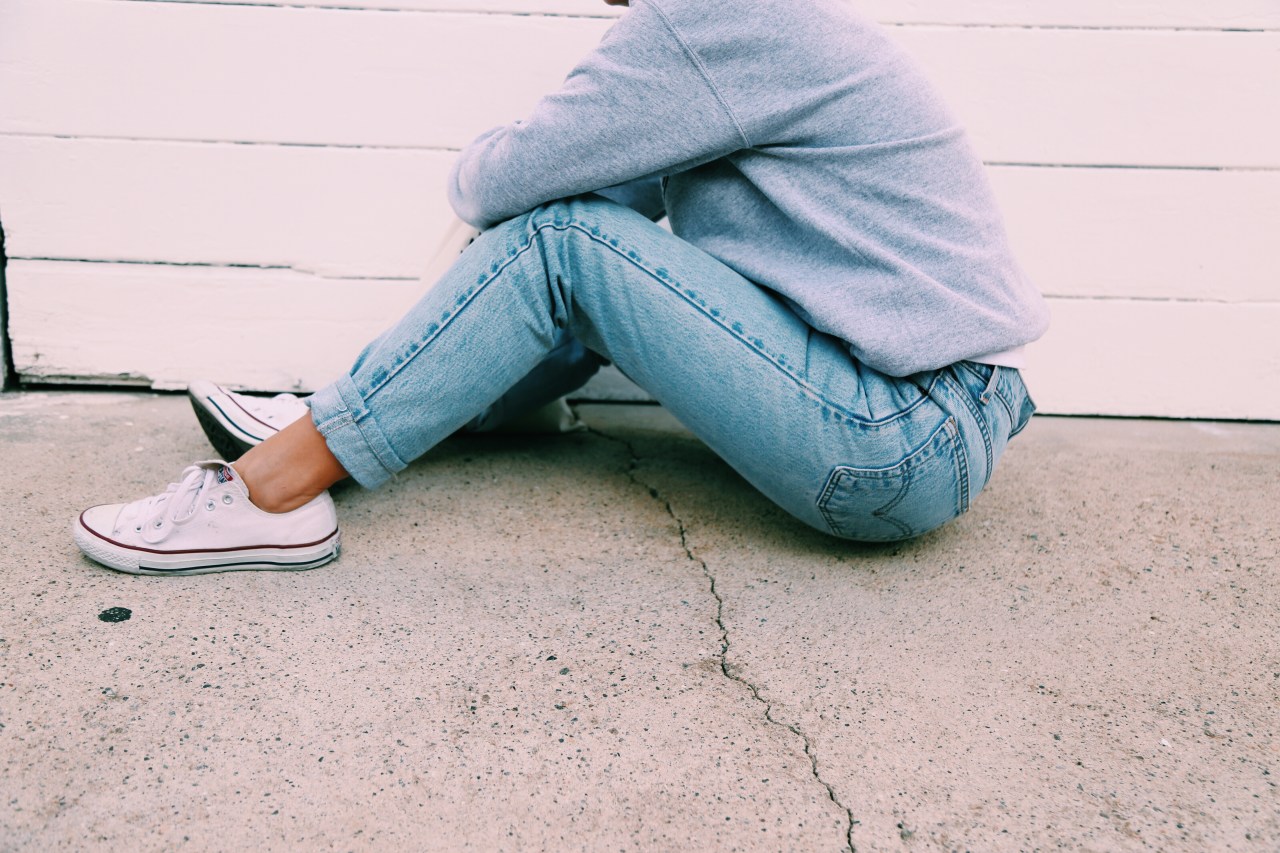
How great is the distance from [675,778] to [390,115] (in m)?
1.55

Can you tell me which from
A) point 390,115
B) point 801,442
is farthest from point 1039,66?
point 390,115

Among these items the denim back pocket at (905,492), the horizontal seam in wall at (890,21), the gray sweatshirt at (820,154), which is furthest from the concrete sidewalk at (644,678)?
the horizontal seam in wall at (890,21)

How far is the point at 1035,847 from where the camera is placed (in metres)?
0.91

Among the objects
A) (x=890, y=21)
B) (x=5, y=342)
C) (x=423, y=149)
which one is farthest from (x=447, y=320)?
(x=5, y=342)

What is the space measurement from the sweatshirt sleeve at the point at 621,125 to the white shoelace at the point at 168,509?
0.59m

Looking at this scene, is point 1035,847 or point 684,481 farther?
A: point 684,481

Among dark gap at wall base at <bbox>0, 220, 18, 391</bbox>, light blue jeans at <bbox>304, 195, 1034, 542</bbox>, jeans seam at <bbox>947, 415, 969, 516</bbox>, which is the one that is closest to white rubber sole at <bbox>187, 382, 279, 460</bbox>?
light blue jeans at <bbox>304, 195, 1034, 542</bbox>

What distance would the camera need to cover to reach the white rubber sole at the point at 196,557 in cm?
132

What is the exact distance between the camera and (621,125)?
1.23m

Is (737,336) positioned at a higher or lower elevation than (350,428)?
higher

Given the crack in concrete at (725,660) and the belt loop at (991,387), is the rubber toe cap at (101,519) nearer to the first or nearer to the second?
the crack in concrete at (725,660)

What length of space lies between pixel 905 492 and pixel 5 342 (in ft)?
6.46

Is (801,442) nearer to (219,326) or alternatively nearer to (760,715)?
(760,715)

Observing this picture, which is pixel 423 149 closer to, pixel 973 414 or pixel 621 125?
pixel 621 125
